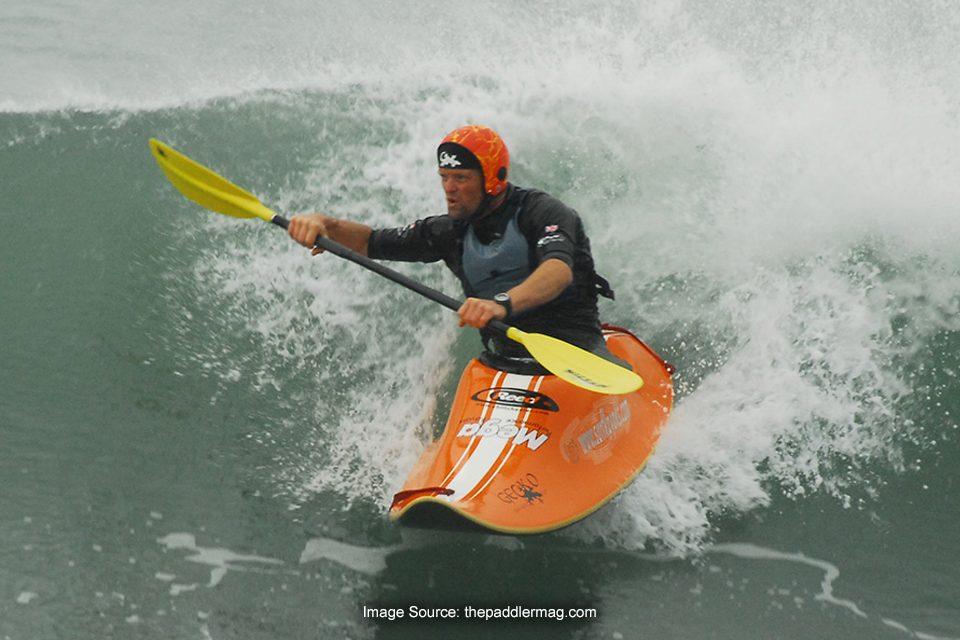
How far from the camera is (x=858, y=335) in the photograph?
4.37 metres

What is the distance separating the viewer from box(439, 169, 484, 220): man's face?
333cm

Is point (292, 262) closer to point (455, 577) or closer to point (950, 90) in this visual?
point (455, 577)

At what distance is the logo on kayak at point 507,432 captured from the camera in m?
3.18

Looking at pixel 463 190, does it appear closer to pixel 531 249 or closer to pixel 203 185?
pixel 531 249

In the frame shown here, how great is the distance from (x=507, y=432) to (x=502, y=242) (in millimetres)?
765

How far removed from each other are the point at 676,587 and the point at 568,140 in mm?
3436

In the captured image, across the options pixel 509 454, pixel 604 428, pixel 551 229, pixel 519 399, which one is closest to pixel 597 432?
pixel 604 428

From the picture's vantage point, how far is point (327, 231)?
3.60 meters

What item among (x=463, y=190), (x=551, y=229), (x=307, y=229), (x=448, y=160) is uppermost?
(x=448, y=160)

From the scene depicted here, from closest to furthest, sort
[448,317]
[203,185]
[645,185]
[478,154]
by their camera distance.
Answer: [478,154] → [203,185] → [448,317] → [645,185]

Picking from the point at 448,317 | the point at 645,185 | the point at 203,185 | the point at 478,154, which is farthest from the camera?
the point at 645,185

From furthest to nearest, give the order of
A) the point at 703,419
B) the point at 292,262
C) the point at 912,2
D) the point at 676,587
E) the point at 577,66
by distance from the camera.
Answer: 1. the point at 912,2
2. the point at 577,66
3. the point at 292,262
4. the point at 703,419
5. the point at 676,587

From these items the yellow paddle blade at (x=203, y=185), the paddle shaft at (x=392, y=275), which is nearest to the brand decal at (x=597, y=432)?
the paddle shaft at (x=392, y=275)

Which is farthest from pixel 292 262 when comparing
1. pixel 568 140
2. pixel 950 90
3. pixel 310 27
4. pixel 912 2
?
pixel 912 2
